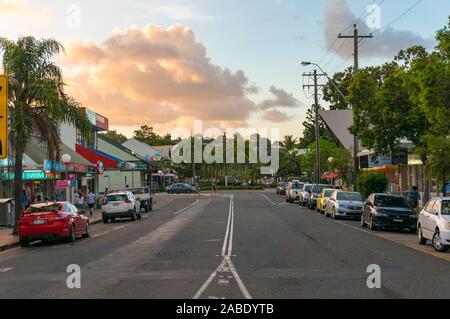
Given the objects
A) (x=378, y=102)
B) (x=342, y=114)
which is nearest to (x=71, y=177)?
(x=378, y=102)

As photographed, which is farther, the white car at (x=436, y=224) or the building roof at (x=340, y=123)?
the building roof at (x=340, y=123)

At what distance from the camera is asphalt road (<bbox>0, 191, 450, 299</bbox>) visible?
11.2 meters

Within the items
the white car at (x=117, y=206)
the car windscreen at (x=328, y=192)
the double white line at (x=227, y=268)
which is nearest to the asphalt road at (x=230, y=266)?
the double white line at (x=227, y=268)

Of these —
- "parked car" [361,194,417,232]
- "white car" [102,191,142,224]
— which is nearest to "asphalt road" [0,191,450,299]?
"parked car" [361,194,417,232]

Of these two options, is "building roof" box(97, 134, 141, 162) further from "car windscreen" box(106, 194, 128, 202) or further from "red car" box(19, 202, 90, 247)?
"red car" box(19, 202, 90, 247)

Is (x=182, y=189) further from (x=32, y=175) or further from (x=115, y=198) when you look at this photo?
(x=32, y=175)

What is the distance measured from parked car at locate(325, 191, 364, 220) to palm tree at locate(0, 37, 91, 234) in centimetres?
1470

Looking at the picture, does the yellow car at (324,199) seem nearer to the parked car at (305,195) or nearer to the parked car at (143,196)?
the parked car at (305,195)

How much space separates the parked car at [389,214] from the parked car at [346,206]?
5.62 metres

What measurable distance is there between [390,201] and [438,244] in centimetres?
939

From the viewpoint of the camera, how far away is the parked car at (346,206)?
33.3 meters

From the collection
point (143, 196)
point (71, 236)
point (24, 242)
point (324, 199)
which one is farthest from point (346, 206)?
point (24, 242)

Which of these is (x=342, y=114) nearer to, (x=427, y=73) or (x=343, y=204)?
(x=343, y=204)

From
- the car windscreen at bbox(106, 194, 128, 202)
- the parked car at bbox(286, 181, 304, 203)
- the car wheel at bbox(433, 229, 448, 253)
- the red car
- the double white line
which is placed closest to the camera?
the double white line
